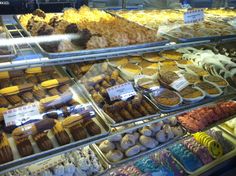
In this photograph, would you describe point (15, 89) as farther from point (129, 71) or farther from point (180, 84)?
point (180, 84)

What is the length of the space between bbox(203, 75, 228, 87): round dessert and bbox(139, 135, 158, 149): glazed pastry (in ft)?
2.62

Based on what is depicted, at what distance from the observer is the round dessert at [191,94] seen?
7.72ft

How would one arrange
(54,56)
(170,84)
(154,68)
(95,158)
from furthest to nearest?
(154,68) < (170,84) < (95,158) < (54,56)

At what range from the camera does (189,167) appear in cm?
281

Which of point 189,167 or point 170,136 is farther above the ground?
point 170,136

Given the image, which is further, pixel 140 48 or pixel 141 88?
pixel 141 88

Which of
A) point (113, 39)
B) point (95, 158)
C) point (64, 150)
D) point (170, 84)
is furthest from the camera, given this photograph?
point (170, 84)

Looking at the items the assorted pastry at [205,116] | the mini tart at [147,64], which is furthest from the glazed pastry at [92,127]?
the assorted pastry at [205,116]

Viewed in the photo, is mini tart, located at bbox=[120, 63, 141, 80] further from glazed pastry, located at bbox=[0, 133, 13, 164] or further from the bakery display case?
glazed pastry, located at bbox=[0, 133, 13, 164]

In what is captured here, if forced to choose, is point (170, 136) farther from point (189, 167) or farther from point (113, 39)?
point (113, 39)

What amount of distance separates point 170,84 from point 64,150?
44.4 inches

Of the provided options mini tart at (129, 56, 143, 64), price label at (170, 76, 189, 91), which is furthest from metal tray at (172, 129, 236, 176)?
mini tart at (129, 56, 143, 64)

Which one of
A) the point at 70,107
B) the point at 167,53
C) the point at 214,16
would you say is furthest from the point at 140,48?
the point at 214,16

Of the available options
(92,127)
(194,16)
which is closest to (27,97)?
(92,127)
